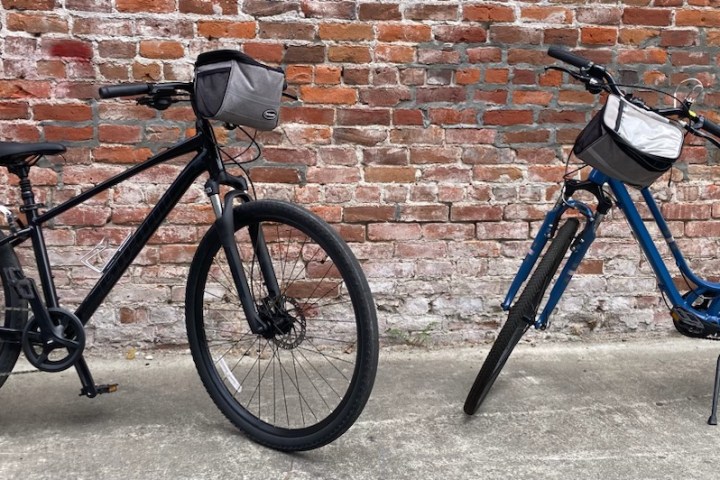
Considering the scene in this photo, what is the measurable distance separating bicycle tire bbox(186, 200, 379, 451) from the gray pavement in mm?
138

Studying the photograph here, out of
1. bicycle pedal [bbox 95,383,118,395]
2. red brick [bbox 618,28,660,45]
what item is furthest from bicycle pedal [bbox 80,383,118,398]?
red brick [bbox 618,28,660,45]

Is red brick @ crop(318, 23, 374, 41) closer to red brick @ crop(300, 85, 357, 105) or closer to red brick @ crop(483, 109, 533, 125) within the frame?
red brick @ crop(300, 85, 357, 105)

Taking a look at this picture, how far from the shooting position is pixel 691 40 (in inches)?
111

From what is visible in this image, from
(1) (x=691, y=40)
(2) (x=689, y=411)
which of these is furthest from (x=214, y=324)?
(1) (x=691, y=40)

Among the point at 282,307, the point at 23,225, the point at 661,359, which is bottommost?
the point at 661,359

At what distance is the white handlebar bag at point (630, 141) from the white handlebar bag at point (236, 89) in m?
0.99

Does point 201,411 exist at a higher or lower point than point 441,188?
lower

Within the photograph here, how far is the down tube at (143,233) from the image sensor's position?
6.65ft

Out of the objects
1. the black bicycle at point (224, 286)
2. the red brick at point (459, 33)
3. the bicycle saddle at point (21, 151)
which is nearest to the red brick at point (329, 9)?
the red brick at point (459, 33)

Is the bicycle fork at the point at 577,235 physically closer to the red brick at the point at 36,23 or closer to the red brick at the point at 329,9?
the red brick at the point at 329,9

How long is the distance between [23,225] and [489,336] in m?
2.02

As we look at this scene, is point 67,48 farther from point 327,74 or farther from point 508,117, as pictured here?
point 508,117

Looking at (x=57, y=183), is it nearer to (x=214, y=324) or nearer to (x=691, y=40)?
(x=214, y=324)

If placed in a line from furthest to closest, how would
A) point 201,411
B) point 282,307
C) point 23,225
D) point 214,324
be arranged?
point 214,324, point 201,411, point 23,225, point 282,307
